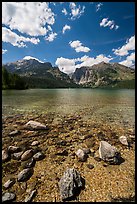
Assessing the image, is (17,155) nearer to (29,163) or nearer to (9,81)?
(29,163)

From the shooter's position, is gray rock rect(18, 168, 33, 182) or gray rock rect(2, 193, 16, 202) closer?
gray rock rect(2, 193, 16, 202)

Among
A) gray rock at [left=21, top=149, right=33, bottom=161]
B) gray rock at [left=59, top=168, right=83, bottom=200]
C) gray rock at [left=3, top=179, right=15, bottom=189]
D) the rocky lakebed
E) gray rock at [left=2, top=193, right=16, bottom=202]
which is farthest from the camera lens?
gray rock at [left=21, top=149, right=33, bottom=161]

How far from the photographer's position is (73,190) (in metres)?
4.07

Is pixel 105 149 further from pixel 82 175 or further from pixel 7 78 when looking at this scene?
pixel 7 78

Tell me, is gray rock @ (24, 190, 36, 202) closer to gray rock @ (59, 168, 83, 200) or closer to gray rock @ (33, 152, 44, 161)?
gray rock @ (59, 168, 83, 200)

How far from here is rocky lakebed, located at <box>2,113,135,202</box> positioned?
13.4 feet

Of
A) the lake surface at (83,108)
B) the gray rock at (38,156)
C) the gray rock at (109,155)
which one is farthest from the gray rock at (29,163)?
the lake surface at (83,108)

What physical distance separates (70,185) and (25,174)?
173cm

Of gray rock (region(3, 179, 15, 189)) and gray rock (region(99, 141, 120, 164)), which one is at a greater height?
gray rock (region(99, 141, 120, 164))

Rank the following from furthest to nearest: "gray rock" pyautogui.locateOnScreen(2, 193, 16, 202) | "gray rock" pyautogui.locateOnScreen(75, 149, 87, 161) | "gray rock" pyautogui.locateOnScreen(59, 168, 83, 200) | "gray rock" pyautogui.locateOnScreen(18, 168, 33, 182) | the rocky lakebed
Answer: "gray rock" pyautogui.locateOnScreen(75, 149, 87, 161), "gray rock" pyautogui.locateOnScreen(18, 168, 33, 182), the rocky lakebed, "gray rock" pyautogui.locateOnScreen(59, 168, 83, 200), "gray rock" pyautogui.locateOnScreen(2, 193, 16, 202)

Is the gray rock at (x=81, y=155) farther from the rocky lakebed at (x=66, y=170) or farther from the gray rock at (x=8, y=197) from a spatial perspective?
the gray rock at (x=8, y=197)

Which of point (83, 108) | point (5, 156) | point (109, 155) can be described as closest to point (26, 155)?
point (5, 156)

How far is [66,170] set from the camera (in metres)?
4.82

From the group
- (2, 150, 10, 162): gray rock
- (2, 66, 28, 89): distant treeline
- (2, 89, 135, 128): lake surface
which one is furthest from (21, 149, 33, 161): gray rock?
(2, 66, 28, 89): distant treeline
